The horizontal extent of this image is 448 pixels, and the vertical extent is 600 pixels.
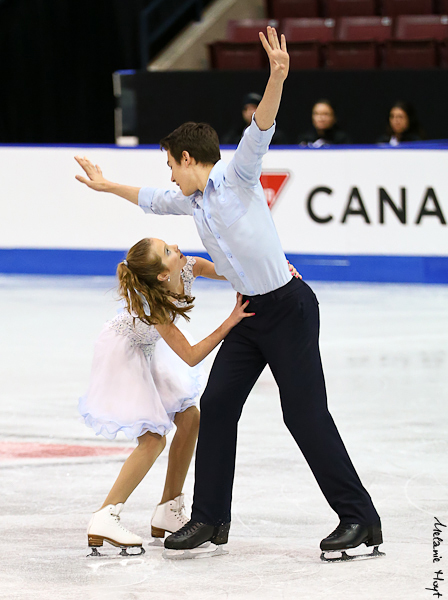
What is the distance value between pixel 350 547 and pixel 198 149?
1.32 metres

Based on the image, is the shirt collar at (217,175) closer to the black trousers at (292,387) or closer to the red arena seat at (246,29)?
the black trousers at (292,387)

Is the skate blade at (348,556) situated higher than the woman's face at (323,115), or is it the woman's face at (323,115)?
the woman's face at (323,115)

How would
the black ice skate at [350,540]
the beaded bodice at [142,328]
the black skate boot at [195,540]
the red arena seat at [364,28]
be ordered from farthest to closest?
the red arena seat at [364,28] → the beaded bodice at [142,328] → the black skate boot at [195,540] → the black ice skate at [350,540]

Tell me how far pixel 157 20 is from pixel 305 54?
238 centimetres

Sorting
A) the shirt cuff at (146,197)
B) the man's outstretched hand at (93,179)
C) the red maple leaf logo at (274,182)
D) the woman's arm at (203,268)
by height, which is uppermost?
the man's outstretched hand at (93,179)

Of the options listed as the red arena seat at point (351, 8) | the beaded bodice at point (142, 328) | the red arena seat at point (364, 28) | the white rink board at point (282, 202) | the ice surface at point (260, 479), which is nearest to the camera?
the ice surface at point (260, 479)

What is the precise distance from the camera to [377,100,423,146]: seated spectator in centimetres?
945

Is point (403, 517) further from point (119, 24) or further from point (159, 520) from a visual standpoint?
point (119, 24)

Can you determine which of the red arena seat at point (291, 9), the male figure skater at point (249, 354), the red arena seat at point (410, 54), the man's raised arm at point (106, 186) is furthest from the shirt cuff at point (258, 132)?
the red arena seat at point (291, 9)

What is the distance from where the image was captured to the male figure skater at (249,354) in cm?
314

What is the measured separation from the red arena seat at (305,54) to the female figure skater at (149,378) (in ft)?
29.2

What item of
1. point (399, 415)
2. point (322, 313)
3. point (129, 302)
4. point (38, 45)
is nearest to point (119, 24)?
point (38, 45)

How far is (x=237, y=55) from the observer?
12.3 metres

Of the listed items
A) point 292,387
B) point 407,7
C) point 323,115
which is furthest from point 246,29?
point 292,387
